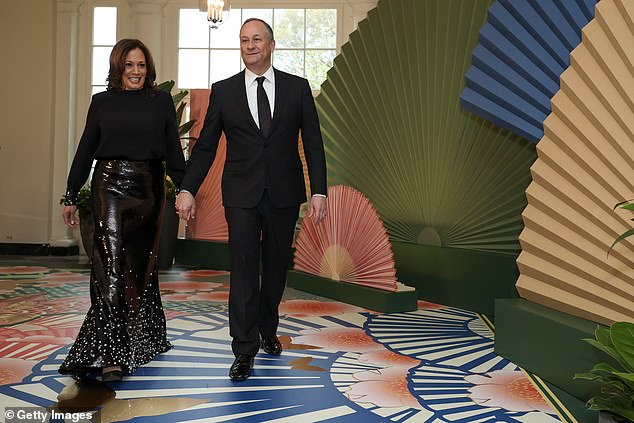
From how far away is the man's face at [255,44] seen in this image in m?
2.72

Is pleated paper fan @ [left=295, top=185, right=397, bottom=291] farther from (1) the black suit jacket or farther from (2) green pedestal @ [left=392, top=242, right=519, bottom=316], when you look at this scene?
(1) the black suit jacket

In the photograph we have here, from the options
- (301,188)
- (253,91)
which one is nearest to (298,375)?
(301,188)

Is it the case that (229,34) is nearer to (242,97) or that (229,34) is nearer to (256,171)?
(242,97)

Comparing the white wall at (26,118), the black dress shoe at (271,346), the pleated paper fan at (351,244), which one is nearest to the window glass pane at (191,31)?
the white wall at (26,118)

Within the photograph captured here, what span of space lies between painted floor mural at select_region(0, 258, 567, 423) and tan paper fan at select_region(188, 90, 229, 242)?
1946 mm

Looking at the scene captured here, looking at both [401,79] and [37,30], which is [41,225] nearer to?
[37,30]

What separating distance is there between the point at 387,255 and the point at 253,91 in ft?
5.33

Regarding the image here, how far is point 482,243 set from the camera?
4.25 metres

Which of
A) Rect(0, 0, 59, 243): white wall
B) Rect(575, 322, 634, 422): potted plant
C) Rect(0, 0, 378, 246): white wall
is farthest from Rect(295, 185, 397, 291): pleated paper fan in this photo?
Rect(0, 0, 59, 243): white wall

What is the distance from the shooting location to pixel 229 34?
7.34 metres

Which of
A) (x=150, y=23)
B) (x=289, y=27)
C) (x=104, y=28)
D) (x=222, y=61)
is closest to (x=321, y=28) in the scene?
(x=289, y=27)

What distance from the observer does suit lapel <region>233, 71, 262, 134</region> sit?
110 inches

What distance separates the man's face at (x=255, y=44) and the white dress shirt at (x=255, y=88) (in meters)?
0.06

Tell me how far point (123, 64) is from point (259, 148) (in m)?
0.59
